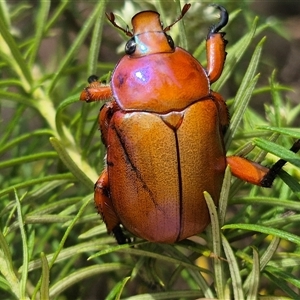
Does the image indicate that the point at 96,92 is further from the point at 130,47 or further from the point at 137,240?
the point at 137,240

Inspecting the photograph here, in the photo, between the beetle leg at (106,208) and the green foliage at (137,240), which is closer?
the green foliage at (137,240)

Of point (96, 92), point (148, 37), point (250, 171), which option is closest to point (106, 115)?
Answer: point (96, 92)

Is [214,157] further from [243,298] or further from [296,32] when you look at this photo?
[296,32]

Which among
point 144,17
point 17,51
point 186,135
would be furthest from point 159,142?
point 17,51

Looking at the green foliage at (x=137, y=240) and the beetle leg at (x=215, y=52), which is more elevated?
the beetle leg at (x=215, y=52)

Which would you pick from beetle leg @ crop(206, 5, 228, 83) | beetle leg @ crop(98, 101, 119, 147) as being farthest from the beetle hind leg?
beetle leg @ crop(98, 101, 119, 147)

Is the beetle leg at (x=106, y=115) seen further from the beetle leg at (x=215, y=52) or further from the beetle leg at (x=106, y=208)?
the beetle leg at (x=215, y=52)

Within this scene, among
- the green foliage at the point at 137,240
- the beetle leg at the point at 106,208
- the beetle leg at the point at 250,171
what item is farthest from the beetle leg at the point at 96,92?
the beetle leg at the point at 250,171
